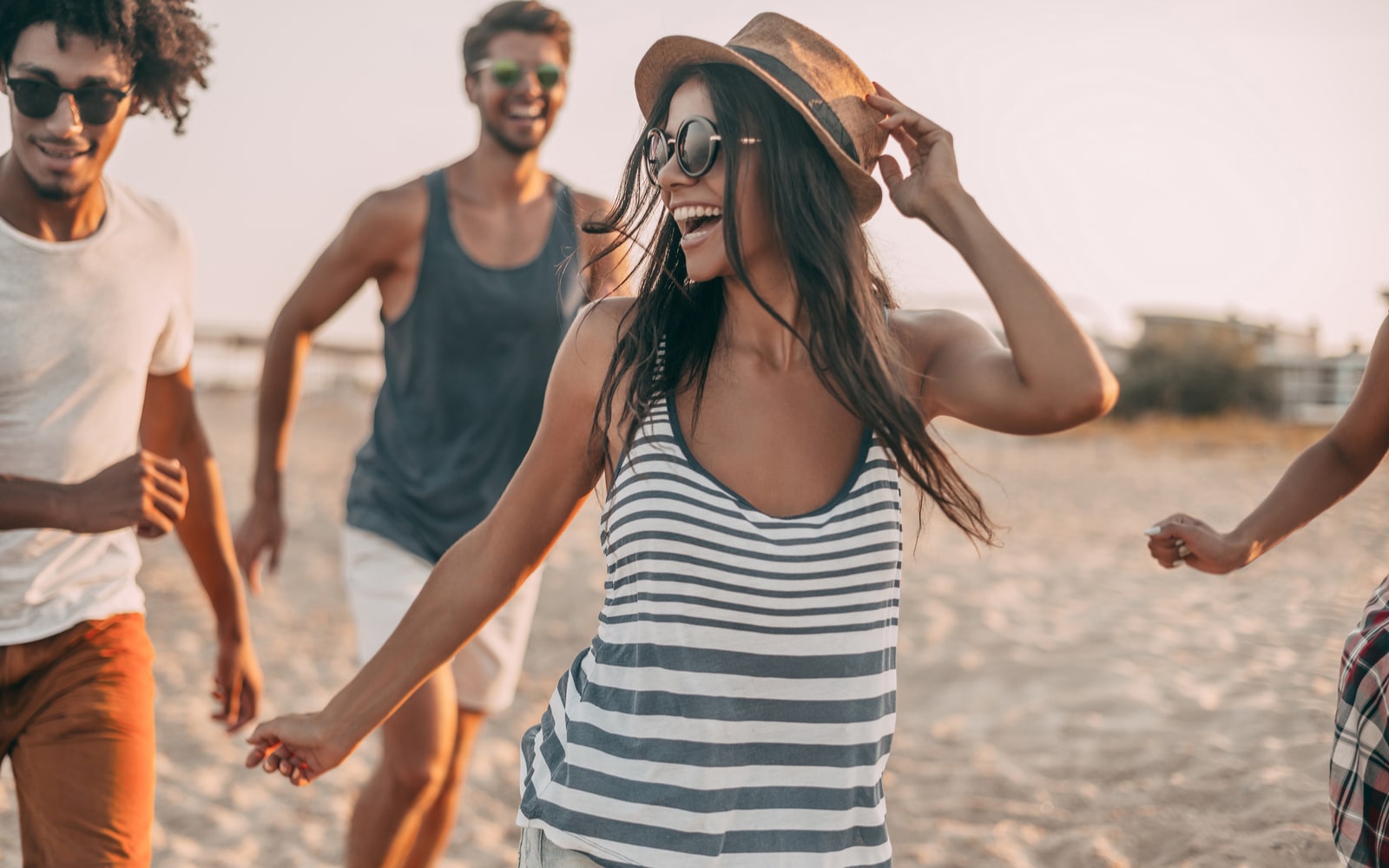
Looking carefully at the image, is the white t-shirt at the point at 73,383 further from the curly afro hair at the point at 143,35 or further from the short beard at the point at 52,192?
the curly afro hair at the point at 143,35

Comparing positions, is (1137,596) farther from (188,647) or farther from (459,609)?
(459,609)

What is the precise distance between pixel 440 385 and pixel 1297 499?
2401 millimetres

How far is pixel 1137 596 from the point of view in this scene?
30.1ft

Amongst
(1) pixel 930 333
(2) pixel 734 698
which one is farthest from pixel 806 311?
(2) pixel 734 698

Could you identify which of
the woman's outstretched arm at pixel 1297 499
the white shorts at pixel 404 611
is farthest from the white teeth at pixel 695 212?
the white shorts at pixel 404 611

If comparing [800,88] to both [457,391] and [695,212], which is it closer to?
[695,212]

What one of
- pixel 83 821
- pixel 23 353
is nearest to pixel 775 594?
pixel 83 821

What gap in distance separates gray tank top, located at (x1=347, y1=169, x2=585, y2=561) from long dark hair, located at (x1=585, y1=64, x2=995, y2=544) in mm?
1699

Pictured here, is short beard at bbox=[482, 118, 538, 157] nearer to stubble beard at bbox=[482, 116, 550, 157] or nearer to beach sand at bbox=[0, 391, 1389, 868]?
stubble beard at bbox=[482, 116, 550, 157]

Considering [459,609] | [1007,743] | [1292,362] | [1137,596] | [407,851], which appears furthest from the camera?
[1292,362]

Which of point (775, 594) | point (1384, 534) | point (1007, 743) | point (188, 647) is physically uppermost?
point (775, 594)

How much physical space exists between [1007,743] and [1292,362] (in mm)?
23122

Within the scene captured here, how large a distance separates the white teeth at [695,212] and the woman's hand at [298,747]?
1.11m

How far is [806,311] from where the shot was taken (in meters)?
2.21
